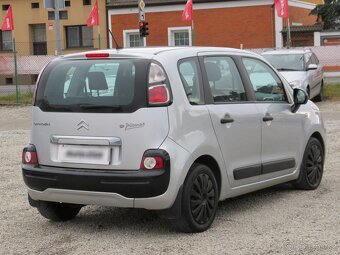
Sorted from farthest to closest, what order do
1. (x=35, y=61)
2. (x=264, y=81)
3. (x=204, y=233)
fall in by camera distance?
(x=35, y=61) → (x=264, y=81) → (x=204, y=233)

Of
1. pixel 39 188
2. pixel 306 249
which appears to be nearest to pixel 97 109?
pixel 39 188

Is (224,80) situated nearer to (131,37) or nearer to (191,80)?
(191,80)

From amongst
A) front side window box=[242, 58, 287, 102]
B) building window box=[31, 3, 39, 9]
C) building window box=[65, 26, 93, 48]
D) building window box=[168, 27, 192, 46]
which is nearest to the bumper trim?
front side window box=[242, 58, 287, 102]

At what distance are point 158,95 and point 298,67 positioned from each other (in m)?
→ 12.9

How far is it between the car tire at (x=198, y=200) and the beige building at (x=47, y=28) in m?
36.8

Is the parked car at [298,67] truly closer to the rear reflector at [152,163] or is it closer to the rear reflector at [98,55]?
the rear reflector at [98,55]

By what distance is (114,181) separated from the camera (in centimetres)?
536

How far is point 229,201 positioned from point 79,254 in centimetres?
233

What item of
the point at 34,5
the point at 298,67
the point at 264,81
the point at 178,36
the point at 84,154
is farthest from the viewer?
the point at 34,5

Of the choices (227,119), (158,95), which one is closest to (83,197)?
(158,95)

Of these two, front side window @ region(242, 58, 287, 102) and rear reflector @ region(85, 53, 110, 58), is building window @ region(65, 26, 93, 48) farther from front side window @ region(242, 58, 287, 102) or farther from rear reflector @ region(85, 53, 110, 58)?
rear reflector @ region(85, 53, 110, 58)

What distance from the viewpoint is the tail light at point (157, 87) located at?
17.8ft

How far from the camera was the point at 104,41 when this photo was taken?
4097 centimetres

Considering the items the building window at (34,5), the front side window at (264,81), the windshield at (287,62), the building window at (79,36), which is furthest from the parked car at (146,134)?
the building window at (34,5)
